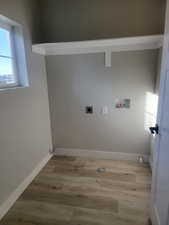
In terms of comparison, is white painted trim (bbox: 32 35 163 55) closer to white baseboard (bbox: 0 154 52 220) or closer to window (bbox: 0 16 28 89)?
window (bbox: 0 16 28 89)

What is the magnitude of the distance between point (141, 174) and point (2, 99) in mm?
2158

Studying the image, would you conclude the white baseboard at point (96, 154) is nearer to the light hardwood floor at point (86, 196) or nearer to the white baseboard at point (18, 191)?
the light hardwood floor at point (86, 196)

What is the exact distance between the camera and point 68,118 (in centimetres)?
279

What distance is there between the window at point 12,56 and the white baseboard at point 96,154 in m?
1.46

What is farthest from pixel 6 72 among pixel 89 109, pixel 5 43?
pixel 89 109

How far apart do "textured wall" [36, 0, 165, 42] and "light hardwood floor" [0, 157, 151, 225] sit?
6.70 feet

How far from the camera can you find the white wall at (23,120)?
172 cm

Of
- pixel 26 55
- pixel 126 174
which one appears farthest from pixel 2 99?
pixel 126 174

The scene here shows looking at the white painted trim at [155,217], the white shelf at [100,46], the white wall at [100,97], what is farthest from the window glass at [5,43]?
the white painted trim at [155,217]

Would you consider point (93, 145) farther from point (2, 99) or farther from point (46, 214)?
point (2, 99)

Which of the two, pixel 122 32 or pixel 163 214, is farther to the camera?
pixel 122 32

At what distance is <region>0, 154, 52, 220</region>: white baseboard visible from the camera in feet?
5.59

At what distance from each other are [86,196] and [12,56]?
6.70ft

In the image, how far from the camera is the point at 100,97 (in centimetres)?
259
